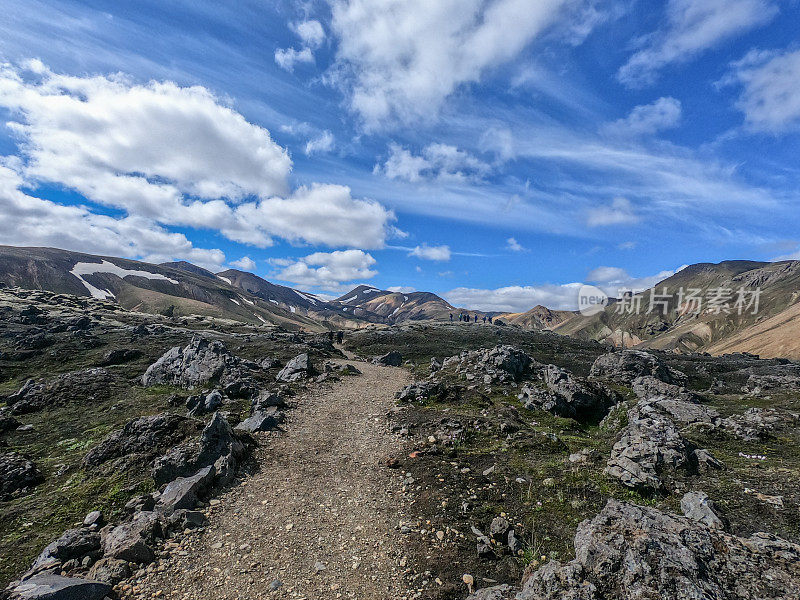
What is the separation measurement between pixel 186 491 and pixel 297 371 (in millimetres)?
23543

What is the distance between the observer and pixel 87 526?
12305 mm

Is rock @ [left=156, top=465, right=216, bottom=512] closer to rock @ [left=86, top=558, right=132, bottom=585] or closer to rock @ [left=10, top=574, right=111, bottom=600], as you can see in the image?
rock @ [left=86, top=558, right=132, bottom=585]

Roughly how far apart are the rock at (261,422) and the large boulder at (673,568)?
1730cm

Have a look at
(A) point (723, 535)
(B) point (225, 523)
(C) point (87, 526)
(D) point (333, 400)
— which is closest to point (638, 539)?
(A) point (723, 535)

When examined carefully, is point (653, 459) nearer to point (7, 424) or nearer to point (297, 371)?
point (297, 371)

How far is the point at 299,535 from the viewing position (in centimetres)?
1191

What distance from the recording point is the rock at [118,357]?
43938 mm

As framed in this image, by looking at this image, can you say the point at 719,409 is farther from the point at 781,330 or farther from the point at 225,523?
the point at 781,330

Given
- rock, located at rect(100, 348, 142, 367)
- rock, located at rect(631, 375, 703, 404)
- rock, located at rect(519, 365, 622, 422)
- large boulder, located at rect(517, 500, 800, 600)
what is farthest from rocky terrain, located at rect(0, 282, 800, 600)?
rock, located at rect(100, 348, 142, 367)

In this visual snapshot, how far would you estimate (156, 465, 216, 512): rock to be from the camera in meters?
12.8

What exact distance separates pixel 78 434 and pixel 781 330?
264277mm

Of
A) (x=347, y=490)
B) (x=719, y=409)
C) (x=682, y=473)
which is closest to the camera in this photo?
(x=682, y=473)

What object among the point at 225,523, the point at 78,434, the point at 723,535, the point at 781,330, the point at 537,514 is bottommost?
the point at 78,434

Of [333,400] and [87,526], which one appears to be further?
[333,400]
